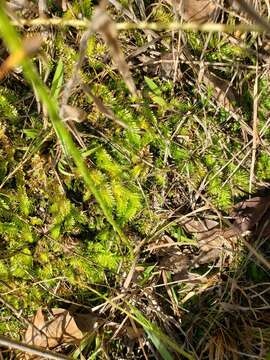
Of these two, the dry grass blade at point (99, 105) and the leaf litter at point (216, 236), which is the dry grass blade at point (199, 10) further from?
the dry grass blade at point (99, 105)

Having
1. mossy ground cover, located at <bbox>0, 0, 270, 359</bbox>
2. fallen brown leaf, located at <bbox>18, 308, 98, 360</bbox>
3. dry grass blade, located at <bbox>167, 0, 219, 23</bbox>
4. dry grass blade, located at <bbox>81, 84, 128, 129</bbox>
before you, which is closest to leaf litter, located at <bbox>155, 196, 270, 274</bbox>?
mossy ground cover, located at <bbox>0, 0, 270, 359</bbox>

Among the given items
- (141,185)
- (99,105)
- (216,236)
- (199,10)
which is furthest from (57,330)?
(199,10)

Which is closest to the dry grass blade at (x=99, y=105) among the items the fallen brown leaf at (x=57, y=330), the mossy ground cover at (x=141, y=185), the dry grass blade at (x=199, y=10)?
the mossy ground cover at (x=141, y=185)

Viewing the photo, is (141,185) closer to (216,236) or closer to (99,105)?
(216,236)

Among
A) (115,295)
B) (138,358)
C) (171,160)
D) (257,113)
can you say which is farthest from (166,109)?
(138,358)

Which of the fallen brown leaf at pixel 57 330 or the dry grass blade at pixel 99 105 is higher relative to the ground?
the dry grass blade at pixel 99 105

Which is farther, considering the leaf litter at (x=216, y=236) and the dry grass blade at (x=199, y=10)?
the leaf litter at (x=216, y=236)

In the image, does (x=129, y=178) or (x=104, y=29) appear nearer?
(x=104, y=29)

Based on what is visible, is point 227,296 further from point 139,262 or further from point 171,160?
point 171,160
